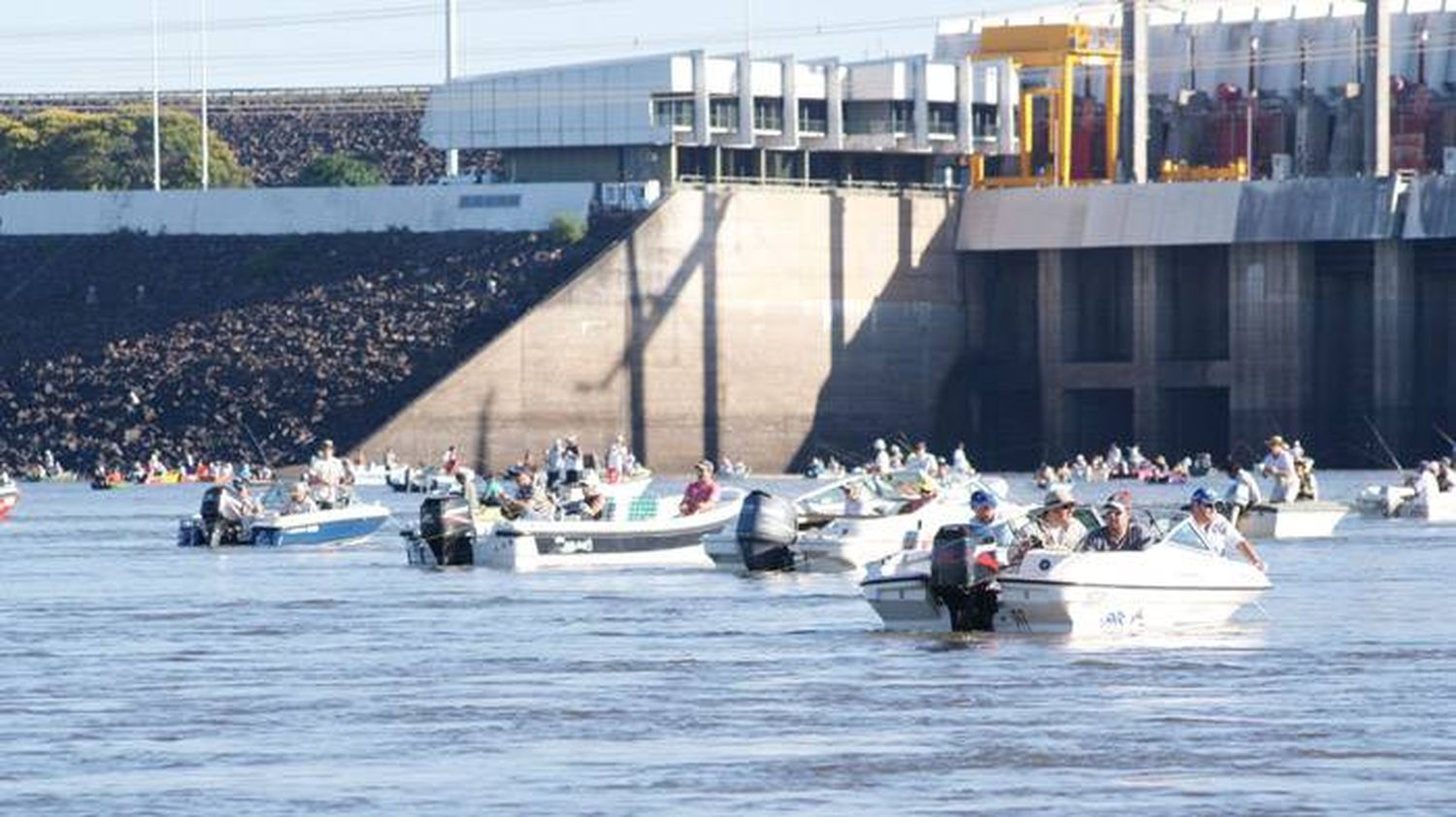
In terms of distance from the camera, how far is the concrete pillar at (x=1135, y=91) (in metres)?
156

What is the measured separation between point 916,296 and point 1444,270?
19769 millimetres

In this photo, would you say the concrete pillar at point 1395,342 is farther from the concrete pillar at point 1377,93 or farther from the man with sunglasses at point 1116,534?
the man with sunglasses at point 1116,534

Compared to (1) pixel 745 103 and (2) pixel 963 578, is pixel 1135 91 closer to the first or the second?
(1) pixel 745 103

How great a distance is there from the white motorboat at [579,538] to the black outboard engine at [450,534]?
0.02 m

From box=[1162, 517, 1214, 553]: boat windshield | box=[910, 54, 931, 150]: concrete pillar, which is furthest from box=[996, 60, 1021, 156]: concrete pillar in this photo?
box=[1162, 517, 1214, 553]: boat windshield

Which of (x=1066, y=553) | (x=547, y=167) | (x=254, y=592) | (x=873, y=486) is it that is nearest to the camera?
(x=1066, y=553)

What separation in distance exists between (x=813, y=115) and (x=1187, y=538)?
10727 cm

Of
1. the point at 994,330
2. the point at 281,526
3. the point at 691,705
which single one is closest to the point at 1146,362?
the point at 994,330

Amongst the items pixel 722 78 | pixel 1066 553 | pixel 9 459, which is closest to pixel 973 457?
pixel 722 78

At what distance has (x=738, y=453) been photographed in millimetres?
147125

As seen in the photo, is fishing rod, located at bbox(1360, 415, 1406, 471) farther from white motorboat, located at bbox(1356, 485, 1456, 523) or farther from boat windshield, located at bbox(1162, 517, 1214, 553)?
boat windshield, located at bbox(1162, 517, 1214, 553)

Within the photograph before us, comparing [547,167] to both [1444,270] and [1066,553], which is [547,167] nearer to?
[1444,270]

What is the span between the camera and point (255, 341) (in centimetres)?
14938

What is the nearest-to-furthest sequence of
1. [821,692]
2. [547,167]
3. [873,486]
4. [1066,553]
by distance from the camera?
[821,692]
[1066,553]
[873,486]
[547,167]
